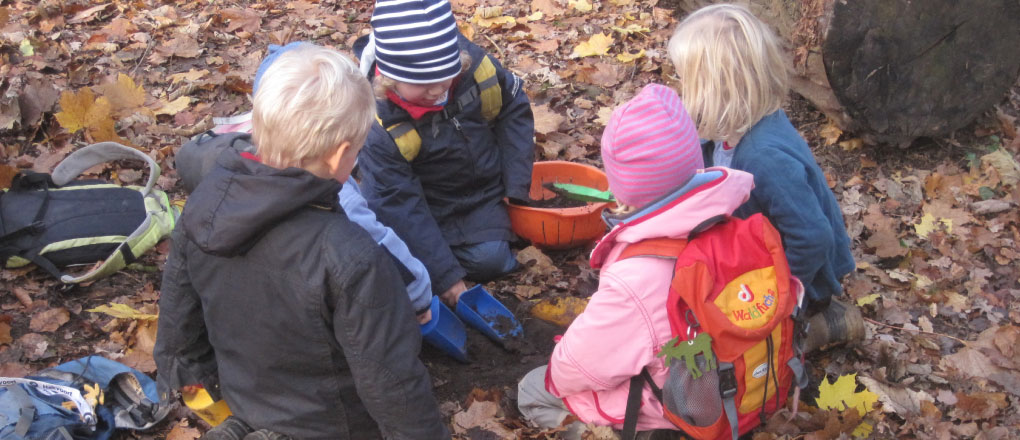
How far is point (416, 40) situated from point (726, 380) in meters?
1.87

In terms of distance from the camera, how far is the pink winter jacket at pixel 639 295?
2293mm

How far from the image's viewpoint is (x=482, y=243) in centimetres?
399

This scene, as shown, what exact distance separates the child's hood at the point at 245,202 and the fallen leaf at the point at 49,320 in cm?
180

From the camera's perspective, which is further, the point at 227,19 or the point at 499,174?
the point at 227,19

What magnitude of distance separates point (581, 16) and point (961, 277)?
12.5 ft

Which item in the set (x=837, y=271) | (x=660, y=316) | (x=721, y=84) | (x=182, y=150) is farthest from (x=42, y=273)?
(x=837, y=271)

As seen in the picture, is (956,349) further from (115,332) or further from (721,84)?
(115,332)

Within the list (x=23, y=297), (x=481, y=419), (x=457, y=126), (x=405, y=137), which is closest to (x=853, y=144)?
(x=457, y=126)

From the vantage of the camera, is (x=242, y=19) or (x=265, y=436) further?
(x=242, y=19)

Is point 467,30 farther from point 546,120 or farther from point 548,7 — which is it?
point 546,120

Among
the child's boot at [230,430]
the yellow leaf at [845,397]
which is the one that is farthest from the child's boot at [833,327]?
the child's boot at [230,430]

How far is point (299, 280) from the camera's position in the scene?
2.05m

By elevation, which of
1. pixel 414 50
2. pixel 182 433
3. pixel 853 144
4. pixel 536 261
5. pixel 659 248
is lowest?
pixel 536 261

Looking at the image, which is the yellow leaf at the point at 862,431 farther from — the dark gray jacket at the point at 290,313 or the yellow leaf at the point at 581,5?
the yellow leaf at the point at 581,5
